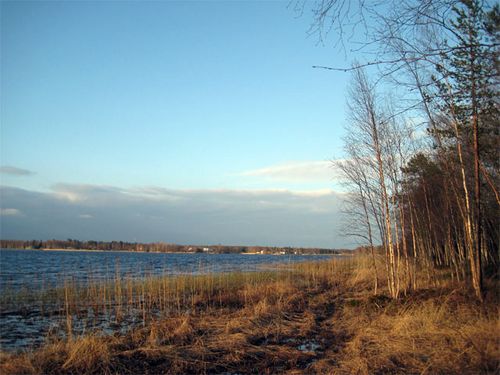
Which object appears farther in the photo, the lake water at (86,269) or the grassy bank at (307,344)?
the lake water at (86,269)

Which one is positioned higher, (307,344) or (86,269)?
(307,344)

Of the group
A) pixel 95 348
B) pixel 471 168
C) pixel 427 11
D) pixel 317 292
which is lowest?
pixel 317 292

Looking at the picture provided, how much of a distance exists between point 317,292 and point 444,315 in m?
9.38

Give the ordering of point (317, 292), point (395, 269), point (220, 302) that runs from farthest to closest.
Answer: point (317, 292) → point (220, 302) → point (395, 269)

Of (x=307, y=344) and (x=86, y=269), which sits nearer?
(x=307, y=344)

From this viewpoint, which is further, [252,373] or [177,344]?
[177,344]

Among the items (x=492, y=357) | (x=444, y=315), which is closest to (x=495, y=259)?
(x=444, y=315)

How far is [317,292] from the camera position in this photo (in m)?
16.5

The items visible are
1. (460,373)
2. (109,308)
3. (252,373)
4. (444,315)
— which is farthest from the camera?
(109,308)

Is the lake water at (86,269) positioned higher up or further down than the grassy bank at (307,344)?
further down

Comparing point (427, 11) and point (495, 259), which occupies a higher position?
point (427, 11)

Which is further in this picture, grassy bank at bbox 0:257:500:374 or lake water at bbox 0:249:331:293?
lake water at bbox 0:249:331:293

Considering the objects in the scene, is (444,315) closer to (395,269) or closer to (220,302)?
(395,269)

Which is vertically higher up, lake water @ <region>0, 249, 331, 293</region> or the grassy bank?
the grassy bank
